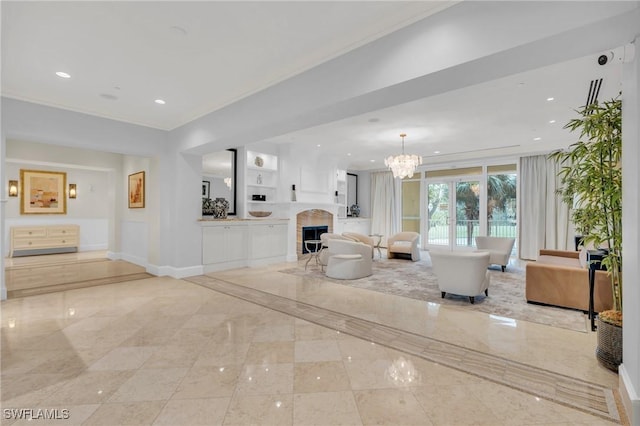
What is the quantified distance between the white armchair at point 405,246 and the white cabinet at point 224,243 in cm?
372

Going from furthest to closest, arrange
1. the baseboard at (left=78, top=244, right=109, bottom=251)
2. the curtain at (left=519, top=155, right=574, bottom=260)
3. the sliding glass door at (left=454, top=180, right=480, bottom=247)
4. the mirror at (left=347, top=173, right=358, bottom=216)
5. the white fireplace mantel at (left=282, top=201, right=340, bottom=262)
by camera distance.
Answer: the mirror at (left=347, top=173, right=358, bottom=216)
the baseboard at (left=78, top=244, right=109, bottom=251)
the sliding glass door at (left=454, top=180, right=480, bottom=247)
the white fireplace mantel at (left=282, top=201, right=340, bottom=262)
the curtain at (left=519, top=155, right=574, bottom=260)

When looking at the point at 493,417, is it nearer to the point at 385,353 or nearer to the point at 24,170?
the point at 385,353

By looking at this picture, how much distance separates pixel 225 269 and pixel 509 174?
7597mm

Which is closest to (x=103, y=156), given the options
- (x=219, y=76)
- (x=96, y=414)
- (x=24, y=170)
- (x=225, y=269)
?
(x=24, y=170)

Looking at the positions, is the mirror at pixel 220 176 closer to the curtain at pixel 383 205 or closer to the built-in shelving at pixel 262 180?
the built-in shelving at pixel 262 180

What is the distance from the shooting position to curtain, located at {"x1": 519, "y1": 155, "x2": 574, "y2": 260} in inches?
290

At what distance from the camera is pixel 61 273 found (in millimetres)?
6000

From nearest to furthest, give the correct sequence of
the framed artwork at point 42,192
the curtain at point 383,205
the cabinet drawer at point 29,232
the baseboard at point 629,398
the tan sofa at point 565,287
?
1. the baseboard at point 629,398
2. the tan sofa at point 565,287
3. the cabinet drawer at point 29,232
4. the framed artwork at point 42,192
5. the curtain at point 383,205

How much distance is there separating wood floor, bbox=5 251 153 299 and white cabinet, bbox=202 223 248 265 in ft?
3.83

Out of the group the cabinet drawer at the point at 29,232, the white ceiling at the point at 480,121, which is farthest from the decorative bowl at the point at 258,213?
the cabinet drawer at the point at 29,232

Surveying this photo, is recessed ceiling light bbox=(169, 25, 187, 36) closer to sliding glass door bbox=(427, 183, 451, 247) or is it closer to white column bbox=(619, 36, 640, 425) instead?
white column bbox=(619, 36, 640, 425)

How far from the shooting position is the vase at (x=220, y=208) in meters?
6.51

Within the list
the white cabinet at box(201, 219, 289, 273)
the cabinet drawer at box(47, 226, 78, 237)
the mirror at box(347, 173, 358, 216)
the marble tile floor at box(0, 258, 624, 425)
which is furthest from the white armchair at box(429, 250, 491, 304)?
the cabinet drawer at box(47, 226, 78, 237)

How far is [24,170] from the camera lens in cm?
812
